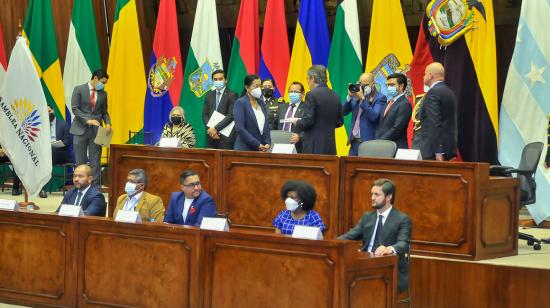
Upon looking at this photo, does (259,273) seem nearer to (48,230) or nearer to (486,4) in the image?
(48,230)

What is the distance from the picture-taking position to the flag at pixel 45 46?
475 inches

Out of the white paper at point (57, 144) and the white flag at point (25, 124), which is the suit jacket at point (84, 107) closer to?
the white flag at point (25, 124)

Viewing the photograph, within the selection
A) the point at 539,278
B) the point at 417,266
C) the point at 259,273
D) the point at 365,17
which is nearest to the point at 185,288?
the point at 259,273

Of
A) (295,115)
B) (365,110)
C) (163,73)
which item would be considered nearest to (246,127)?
(295,115)

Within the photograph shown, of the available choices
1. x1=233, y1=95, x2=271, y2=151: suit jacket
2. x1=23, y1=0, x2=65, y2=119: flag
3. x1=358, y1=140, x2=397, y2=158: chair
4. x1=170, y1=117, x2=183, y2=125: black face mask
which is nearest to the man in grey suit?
x1=23, y1=0, x2=65, y2=119: flag

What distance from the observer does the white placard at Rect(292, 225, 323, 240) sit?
17.6 ft

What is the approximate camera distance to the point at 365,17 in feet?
36.3

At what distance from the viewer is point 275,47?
10.9 meters

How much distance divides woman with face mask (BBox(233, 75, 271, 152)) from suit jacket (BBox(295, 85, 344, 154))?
0.38 m

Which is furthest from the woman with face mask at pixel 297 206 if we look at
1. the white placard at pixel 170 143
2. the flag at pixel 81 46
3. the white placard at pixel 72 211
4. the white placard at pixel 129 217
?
the flag at pixel 81 46

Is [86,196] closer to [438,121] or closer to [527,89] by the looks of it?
[438,121]

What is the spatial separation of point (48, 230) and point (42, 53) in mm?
6146

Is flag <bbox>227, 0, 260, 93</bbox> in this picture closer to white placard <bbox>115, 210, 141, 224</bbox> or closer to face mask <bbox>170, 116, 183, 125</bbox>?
face mask <bbox>170, 116, 183, 125</bbox>

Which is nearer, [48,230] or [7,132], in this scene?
[48,230]
